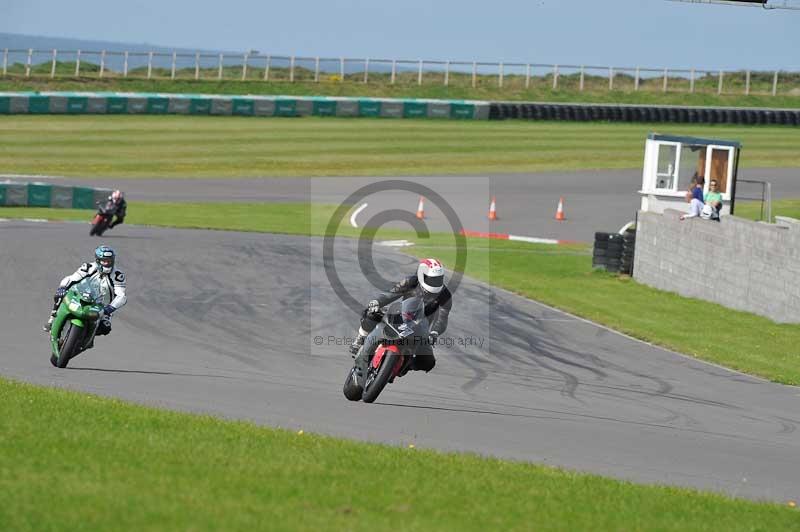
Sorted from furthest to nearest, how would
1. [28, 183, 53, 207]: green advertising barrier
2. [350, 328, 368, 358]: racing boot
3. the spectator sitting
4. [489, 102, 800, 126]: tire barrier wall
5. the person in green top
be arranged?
[489, 102, 800, 126]: tire barrier wall
[28, 183, 53, 207]: green advertising barrier
the person in green top
the spectator sitting
[350, 328, 368, 358]: racing boot

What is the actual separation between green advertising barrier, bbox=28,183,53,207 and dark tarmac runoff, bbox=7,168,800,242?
4050 mm

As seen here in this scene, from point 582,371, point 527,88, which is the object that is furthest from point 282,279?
point 527,88

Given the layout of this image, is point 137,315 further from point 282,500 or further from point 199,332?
point 282,500

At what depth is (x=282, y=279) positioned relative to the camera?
24.3 meters

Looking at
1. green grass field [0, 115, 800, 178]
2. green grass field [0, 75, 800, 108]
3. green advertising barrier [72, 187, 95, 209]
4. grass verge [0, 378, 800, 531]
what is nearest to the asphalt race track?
grass verge [0, 378, 800, 531]

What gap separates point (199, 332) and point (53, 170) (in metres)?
32.4

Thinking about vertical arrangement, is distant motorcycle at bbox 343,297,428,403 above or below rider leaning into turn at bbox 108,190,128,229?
below

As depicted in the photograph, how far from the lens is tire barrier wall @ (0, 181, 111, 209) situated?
3962 cm

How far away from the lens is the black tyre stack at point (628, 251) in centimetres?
2884

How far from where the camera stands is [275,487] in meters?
8.77

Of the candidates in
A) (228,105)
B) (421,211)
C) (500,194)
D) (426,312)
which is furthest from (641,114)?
(426,312)

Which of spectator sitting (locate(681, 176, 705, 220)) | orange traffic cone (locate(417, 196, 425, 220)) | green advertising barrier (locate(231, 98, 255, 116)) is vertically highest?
green advertising barrier (locate(231, 98, 255, 116))

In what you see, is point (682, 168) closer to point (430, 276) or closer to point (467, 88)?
point (430, 276)

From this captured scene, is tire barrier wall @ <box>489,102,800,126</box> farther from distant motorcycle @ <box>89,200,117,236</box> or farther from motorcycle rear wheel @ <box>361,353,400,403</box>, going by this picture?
motorcycle rear wheel @ <box>361,353,400,403</box>
